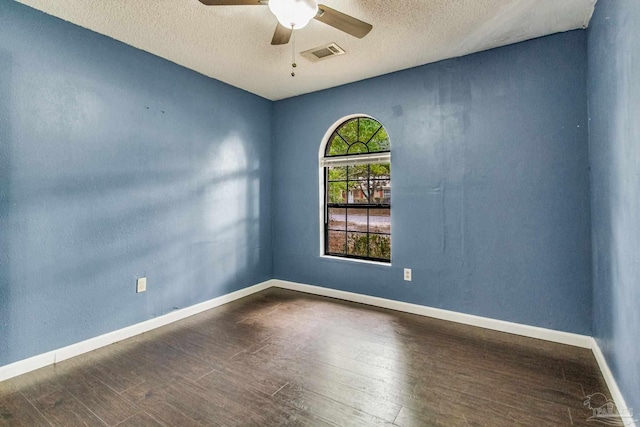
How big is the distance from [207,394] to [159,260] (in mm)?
1492

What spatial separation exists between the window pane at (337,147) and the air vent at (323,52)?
1.11m

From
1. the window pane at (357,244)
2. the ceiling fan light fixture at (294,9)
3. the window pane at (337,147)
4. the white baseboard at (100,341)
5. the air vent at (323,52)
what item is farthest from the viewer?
the window pane at (337,147)

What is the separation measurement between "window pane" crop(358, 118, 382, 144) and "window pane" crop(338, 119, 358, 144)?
7 cm

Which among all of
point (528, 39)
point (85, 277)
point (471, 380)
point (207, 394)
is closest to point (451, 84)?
point (528, 39)

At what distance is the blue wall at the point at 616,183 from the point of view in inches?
56.9

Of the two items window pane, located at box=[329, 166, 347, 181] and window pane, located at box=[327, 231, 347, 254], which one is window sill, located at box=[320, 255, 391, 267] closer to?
window pane, located at box=[327, 231, 347, 254]

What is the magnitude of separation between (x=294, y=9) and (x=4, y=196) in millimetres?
2235

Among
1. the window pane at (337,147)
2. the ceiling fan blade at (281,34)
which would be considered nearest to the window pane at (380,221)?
the window pane at (337,147)

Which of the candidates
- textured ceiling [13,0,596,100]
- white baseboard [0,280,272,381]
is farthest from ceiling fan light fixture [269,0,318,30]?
white baseboard [0,280,272,381]

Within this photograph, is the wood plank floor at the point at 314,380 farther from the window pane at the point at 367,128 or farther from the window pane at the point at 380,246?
the window pane at the point at 367,128

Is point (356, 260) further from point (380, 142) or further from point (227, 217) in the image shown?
point (227, 217)

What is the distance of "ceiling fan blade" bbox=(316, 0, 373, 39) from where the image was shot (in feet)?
5.74

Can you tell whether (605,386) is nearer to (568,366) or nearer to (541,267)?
(568,366)

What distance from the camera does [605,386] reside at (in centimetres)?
189
